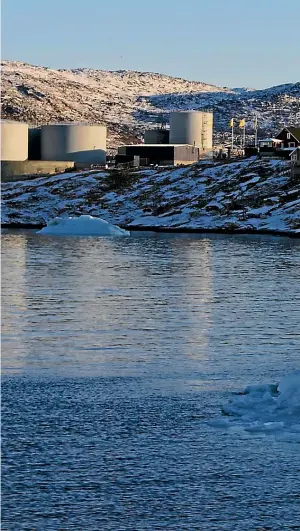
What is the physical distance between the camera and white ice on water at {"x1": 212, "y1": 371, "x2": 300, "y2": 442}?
1471 centimetres

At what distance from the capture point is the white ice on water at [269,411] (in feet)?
48.3

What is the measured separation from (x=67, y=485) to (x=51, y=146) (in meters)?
110

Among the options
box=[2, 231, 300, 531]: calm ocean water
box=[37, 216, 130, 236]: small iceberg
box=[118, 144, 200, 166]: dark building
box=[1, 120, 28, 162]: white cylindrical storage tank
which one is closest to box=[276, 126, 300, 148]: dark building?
box=[118, 144, 200, 166]: dark building

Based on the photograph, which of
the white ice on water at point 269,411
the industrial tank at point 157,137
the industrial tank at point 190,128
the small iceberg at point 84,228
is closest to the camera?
the white ice on water at point 269,411

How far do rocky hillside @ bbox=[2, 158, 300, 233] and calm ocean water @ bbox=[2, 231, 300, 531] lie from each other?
45.0 meters

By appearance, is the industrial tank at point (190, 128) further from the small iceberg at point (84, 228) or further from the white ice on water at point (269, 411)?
the white ice on water at point (269, 411)

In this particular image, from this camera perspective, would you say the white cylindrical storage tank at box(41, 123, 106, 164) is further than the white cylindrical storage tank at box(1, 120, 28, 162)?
Yes

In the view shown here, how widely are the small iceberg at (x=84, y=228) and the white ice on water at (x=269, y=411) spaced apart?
174 feet

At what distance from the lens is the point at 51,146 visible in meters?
120

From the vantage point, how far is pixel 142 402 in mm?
16797

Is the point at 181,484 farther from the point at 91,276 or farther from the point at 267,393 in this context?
the point at 91,276

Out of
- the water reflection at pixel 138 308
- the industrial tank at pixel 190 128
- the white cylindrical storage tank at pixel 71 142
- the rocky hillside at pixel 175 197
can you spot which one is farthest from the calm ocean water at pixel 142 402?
the industrial tank at pixel 190 128

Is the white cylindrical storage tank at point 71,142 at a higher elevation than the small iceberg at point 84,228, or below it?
higher

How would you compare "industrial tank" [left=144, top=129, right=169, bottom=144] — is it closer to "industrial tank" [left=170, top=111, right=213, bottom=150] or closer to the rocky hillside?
"industrial tank" [left=170, top=111, right=213, bottom=150]
